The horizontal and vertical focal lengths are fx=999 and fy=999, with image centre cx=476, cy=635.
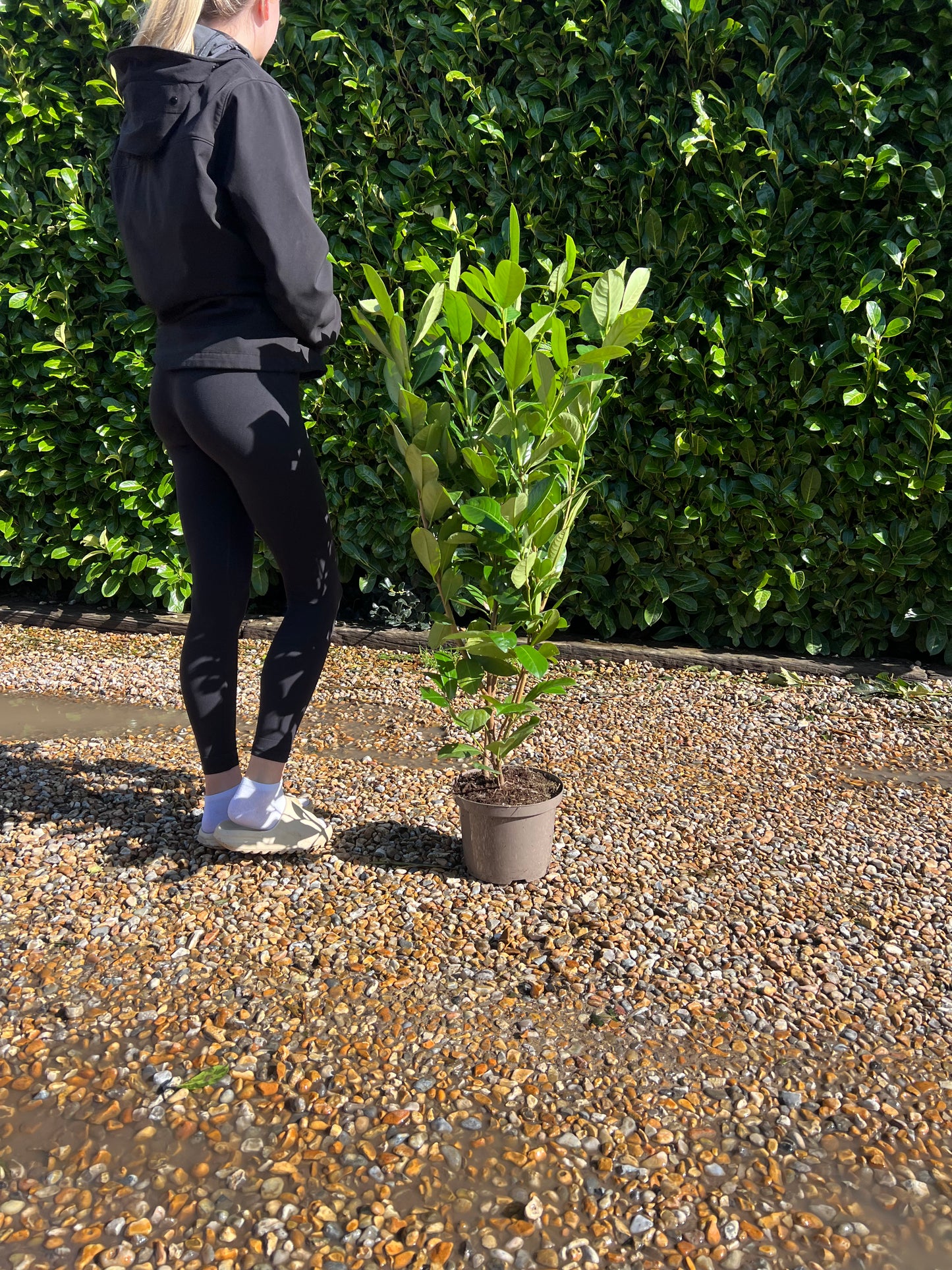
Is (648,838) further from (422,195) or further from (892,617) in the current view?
(422,195)

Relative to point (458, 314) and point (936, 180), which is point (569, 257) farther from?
point (936, 180)

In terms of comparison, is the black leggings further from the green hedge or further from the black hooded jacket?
the green hedge

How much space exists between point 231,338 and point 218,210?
0.26 meters

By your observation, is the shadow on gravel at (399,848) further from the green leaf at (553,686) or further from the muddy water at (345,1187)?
the muddy water at (345,1187)

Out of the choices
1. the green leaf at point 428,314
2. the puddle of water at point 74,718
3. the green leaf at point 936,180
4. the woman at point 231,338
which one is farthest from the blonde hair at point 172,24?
the green leaf at point 936,180

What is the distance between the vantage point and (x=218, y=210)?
2.10 meters

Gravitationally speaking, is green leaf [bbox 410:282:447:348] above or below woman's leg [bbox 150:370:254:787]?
above

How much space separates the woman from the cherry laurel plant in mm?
227

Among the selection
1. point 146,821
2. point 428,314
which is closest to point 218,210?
point 428,314

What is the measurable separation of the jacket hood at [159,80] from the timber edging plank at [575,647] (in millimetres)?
2457

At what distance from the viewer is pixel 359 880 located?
2451mm

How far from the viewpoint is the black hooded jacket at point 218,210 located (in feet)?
6.77

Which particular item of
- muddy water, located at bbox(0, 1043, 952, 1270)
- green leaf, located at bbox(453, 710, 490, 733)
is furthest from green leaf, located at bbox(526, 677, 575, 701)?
muddy water, located at bbox(0, 1043, 952, 1270)

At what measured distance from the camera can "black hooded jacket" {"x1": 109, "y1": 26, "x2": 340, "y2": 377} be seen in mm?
2062
